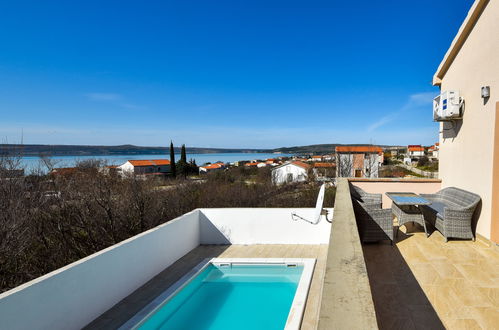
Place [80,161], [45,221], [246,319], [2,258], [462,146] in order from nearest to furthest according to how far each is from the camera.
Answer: [246,319] → [462,146] → [2,258] → [45,221] → [80,161]

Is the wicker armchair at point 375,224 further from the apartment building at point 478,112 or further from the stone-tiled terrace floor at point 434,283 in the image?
the apartment building at point 478,112

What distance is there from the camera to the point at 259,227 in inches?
281

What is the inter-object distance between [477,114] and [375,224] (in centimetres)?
256

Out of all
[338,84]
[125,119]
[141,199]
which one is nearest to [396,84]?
[338,84]

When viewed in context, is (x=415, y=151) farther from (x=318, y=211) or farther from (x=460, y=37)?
(x=318, y=211)

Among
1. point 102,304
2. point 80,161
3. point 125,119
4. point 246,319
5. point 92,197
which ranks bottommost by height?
point 246,319

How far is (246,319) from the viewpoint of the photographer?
180 inches

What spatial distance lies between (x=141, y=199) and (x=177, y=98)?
74.7 ft

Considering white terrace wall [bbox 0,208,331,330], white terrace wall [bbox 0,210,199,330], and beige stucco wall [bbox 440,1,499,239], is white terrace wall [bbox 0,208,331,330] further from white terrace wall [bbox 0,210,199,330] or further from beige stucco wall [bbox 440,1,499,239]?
beige stucco wall [bbox 440,1,499,239]

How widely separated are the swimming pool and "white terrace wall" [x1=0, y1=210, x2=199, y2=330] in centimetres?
63

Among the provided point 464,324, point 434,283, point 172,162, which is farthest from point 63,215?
point 172,162

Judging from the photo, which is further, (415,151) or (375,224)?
(415,151)

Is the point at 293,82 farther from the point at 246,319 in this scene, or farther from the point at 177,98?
the point at 246,319

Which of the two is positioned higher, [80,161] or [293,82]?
[293,82]
